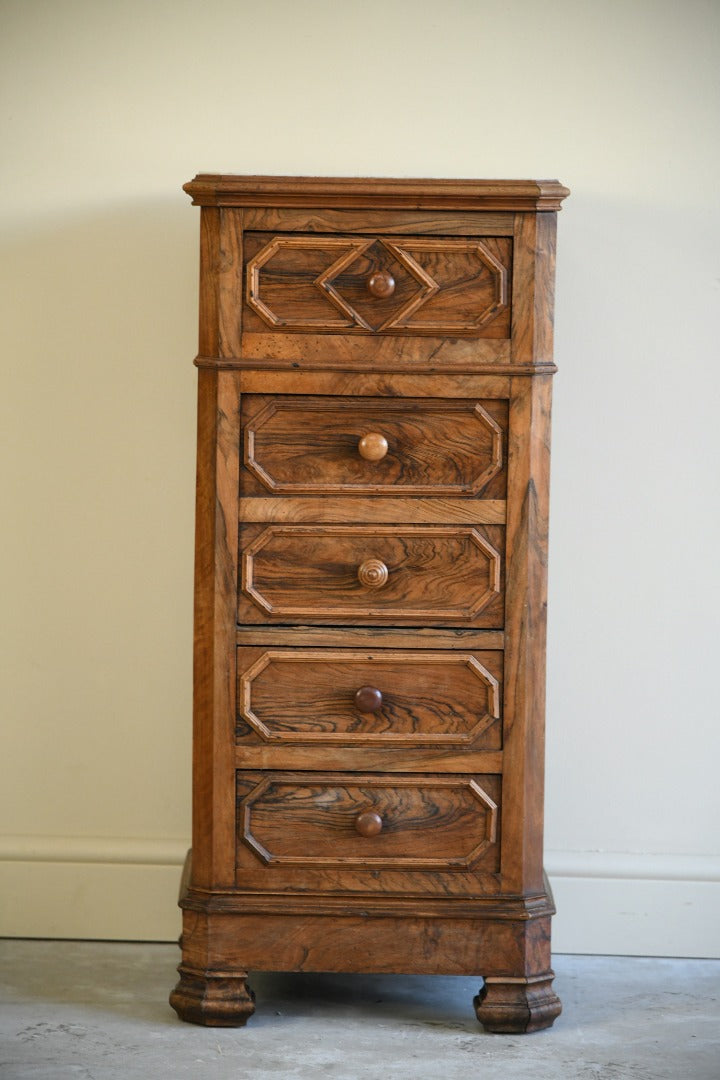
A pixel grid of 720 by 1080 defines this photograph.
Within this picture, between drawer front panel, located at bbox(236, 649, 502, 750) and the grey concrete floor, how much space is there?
1.76 ft

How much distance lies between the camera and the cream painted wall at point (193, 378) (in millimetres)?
2590

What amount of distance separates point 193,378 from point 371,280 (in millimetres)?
668

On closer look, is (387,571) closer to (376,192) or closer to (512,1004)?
(376,192)

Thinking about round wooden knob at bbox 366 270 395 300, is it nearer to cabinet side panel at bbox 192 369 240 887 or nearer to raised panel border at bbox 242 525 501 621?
cabinet side panel at bbox 192 369 240 887

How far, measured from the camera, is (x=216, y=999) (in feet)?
7.14

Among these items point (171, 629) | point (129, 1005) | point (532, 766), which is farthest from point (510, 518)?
point (129, 1005)

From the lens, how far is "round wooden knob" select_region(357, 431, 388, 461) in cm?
211

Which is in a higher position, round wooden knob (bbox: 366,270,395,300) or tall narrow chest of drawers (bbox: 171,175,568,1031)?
round wooden knob (bbox: 366,270,395,300)

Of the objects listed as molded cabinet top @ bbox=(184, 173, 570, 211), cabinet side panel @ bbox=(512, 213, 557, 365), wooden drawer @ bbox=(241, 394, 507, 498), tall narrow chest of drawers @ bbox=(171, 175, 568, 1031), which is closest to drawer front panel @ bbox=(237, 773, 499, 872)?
tall narrow chest of drawers @ bbox=(171, 175, 568, 1031)

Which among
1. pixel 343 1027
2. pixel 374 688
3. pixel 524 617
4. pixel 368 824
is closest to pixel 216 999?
pixel 343 1027

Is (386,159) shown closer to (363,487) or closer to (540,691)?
(363,487)

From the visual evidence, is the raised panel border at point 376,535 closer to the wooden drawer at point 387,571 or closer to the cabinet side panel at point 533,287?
the wooden drawer at point 387,571

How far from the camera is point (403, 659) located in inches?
84.4

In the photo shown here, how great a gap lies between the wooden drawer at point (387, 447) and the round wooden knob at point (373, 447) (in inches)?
0.6
